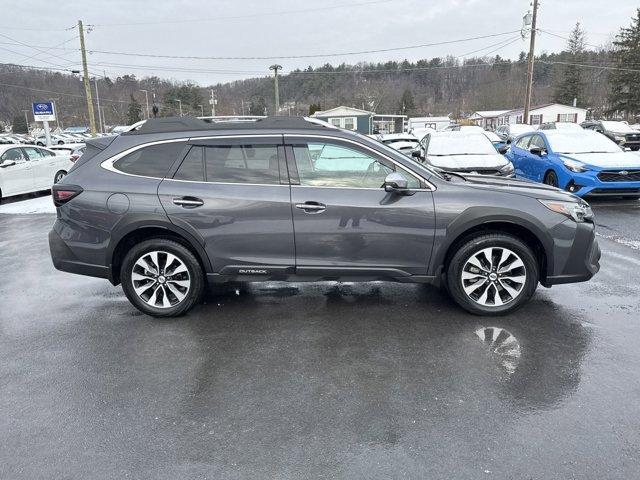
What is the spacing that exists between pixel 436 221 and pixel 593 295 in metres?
2.12

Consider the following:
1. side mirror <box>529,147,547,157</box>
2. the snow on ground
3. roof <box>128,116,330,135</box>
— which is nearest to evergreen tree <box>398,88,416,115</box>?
side mirror <box>529,147,547,157</box>

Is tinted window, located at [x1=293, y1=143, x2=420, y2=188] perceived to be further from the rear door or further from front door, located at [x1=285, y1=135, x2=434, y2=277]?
the rear door

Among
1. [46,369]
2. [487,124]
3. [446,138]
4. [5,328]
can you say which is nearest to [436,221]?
[46,369]

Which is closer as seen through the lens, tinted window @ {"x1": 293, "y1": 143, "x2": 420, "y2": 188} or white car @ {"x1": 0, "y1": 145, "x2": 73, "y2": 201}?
tinted window @ {"x1": 293, "y1": 143, "x2": 420, "y2": 188}

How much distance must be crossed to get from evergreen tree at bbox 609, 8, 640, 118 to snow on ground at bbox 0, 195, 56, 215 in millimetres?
60807

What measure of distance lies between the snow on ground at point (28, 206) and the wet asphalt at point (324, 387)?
7.08m

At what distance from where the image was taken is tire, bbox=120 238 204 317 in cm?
443

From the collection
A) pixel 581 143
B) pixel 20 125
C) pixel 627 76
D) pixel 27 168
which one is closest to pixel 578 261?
pixel 581 143

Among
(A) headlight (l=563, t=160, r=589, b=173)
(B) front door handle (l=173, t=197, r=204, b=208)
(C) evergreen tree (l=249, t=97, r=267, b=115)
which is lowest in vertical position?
(A) headlight (l=563, t=160, r=589, b=173)

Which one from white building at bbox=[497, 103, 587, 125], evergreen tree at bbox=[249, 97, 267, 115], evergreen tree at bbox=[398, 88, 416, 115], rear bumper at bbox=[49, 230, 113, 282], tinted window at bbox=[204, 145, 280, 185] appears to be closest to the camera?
tinted window at bbox=[204, 145, 280, 185]

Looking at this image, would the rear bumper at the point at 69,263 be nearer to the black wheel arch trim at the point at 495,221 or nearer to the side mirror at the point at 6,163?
the black wheel arch trim at the point at 495,221

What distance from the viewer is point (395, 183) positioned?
4141 millimetres

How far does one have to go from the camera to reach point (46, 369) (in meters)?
3.69

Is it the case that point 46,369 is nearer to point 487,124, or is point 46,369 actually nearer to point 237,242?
point 237,242
